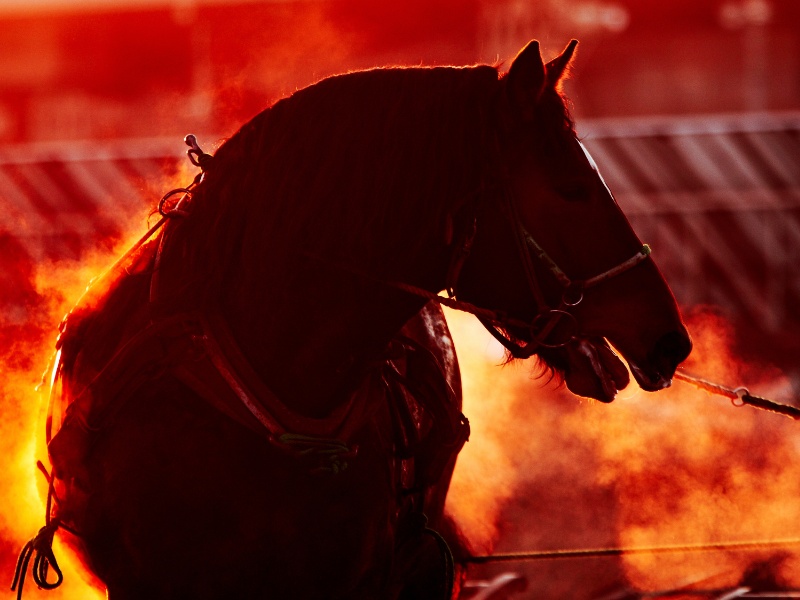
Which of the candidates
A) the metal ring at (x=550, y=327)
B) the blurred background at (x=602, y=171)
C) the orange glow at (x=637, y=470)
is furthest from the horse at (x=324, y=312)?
the orange glow at (x=637, y=470)

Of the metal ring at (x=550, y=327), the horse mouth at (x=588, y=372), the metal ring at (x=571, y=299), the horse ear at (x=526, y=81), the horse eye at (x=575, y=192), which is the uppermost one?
the horse ear at (x=526, y=81)

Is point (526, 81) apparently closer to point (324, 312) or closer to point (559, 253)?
point (559, 253)

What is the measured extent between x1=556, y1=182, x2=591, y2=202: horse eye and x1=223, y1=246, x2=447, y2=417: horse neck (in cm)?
24

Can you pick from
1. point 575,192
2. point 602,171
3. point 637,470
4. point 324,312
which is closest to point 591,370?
point 575,192

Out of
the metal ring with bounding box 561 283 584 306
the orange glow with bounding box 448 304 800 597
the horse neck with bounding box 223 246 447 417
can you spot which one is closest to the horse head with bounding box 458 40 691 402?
the metal ring with bounding box 561 283 584 306

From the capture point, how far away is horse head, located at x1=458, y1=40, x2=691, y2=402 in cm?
198

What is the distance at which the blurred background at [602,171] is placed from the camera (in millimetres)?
5004

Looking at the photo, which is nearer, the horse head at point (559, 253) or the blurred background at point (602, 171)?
the horse head at point (559, 253)

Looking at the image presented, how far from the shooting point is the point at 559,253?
1.99 meters

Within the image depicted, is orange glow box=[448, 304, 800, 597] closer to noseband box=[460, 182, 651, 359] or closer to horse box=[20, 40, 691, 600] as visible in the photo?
horse box=[20, 40, 691, 600]

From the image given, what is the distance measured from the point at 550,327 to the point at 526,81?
0.43 meters

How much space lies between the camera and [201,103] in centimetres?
1920

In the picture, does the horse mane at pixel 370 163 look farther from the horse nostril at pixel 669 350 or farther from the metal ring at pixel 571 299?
the horse nostril at pixel 669 350

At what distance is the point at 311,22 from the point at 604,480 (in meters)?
17.4
